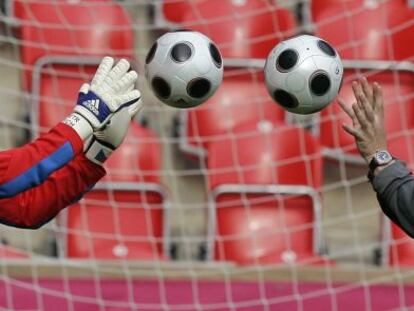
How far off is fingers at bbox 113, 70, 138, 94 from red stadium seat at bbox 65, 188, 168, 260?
980 millimetres

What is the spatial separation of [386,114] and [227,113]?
0.45 meters

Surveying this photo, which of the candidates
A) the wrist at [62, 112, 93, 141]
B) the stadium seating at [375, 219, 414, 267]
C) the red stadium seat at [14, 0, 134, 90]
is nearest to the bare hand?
the wrist at [62, 112, 93, 141]

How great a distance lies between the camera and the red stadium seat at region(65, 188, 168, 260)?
268 centimetres

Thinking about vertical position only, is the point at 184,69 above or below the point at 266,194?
below

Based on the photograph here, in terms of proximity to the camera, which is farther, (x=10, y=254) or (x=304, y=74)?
(x=10, y=254)

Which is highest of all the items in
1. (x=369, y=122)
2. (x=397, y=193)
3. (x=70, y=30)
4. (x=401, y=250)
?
(x=70, y=30)

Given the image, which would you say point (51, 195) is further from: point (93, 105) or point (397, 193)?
point (397, 193)

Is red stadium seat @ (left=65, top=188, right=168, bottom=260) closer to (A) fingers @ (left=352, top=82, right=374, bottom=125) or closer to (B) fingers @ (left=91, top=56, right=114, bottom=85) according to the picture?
(B) fingers @ (left=91, top=56, right=114, bottom=85)

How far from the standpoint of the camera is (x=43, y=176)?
65.4 inches

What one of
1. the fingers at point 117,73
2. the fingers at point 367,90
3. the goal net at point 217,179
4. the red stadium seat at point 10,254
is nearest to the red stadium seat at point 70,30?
the goal net at point 217,179

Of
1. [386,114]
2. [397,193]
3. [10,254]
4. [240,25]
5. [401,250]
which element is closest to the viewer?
[397,193]

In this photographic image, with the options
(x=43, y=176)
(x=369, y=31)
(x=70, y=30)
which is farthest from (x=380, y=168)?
(x=70, y=30)

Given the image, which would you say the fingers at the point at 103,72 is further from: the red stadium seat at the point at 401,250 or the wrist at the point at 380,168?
the red stadium seat at the point at 401,250

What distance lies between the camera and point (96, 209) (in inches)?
108
